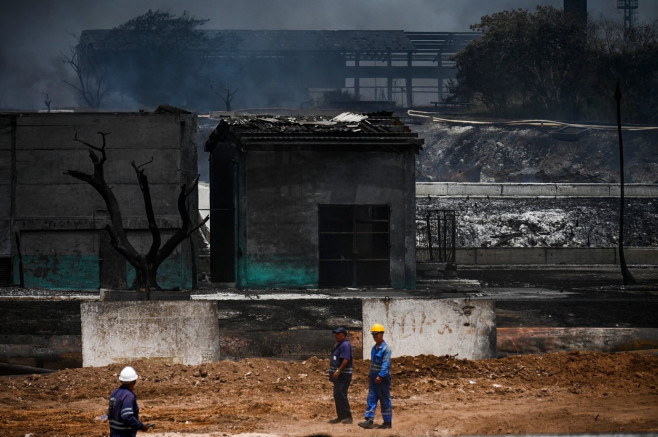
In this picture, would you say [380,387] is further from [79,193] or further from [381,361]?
[79,193]

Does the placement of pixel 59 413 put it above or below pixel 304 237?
below

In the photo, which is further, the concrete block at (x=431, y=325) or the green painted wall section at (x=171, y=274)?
the green painted wall section at (x=171, y=274)

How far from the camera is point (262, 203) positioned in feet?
96.9

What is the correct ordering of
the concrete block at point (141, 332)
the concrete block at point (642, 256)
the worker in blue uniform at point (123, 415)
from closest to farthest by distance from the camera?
the worker in blue uniform at point (123, 415), the concrete block at point (141, 332), the concrete block at point (642, 256)

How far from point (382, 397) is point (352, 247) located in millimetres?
17870

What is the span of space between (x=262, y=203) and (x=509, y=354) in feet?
44.2

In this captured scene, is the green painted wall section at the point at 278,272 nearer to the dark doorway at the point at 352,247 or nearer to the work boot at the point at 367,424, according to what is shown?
the dark doorway at the point at 352,247

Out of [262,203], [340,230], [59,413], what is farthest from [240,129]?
[59,413]

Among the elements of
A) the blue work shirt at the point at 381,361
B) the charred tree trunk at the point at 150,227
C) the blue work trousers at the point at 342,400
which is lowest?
the blue work trousers at the point at 342,400

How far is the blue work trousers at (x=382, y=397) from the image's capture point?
470 inches

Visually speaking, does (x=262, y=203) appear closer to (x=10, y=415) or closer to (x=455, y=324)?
(x=455, y=324)

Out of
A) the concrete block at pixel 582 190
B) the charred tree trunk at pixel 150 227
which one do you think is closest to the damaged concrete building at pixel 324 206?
the charred tree trunk at pixel 150 227

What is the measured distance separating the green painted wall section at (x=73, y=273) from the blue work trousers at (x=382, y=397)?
1854 centimetres

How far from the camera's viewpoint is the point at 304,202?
2962 centimetres
